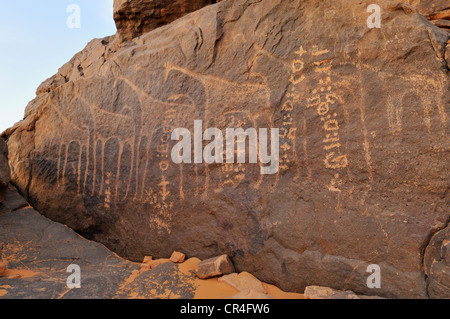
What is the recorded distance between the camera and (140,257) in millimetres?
2814

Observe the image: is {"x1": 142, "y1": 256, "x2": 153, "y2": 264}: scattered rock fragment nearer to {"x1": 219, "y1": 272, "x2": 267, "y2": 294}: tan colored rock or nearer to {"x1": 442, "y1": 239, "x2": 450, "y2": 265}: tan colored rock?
{"x1": 219, "y1": 272, "x2": 267, "y2": 294}: tan colored rock

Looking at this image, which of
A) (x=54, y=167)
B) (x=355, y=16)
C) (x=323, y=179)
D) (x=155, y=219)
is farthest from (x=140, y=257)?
(x=355, y=16)

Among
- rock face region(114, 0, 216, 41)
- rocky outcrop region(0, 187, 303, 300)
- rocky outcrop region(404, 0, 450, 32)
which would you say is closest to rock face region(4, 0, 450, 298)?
rocky outcrop region(0, 187, 303, 300)

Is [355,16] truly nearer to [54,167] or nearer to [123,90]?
[123,90]

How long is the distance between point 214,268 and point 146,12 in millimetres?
3476

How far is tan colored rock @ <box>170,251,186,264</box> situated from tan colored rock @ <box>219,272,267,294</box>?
1.47 feet

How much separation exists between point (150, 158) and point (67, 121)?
1349 mm

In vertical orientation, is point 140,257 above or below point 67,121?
below

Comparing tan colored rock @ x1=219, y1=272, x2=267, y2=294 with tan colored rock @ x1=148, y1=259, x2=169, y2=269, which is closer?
tan colored rock @ x1=219, y1=272, x2=267, y2=294

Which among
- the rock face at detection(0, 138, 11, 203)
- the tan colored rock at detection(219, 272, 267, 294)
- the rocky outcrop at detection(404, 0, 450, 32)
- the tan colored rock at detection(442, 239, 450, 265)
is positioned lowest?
the tan colored rock at detection(219, 272, 267, 294)

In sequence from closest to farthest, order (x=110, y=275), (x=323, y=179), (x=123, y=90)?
(x=323, y=179)
(x=110, y=275)
(x=123, y=90)

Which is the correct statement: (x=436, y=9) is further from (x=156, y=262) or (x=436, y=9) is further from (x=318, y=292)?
(x=156, y=262)

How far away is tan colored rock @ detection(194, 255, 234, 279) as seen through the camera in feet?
7.41

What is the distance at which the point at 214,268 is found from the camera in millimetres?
2264
